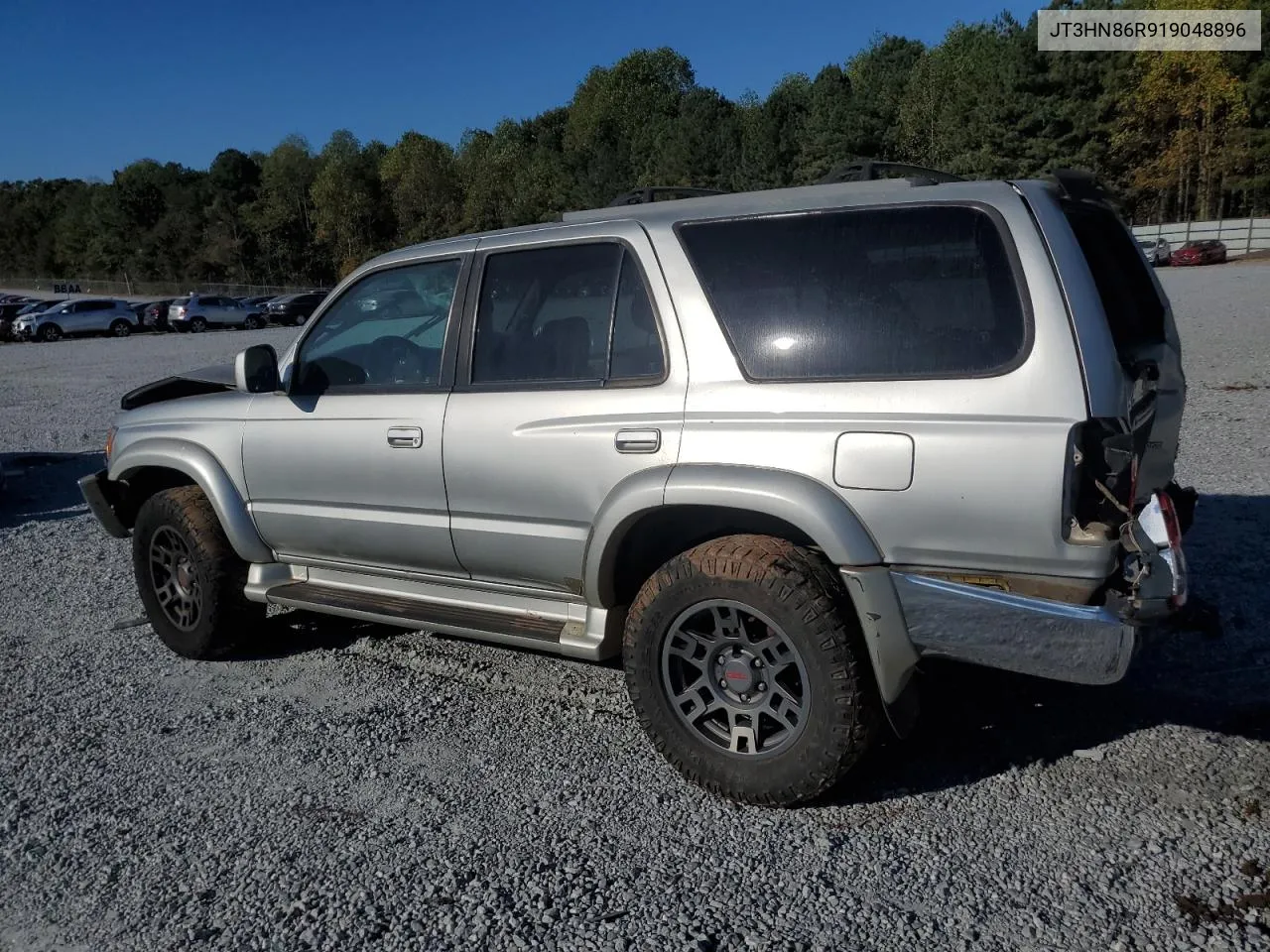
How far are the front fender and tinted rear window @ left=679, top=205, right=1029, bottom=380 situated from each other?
248cm

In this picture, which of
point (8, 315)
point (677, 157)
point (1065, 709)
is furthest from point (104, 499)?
point (677, 157)

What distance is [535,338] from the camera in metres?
4.00

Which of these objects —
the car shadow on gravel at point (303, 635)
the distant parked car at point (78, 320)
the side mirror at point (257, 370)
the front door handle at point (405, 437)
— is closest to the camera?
the front door handle at point (405, 437)

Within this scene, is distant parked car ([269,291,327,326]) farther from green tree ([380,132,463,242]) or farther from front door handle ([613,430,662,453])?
front door handle ([613,430,662,453])

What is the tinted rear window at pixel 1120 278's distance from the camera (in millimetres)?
3656

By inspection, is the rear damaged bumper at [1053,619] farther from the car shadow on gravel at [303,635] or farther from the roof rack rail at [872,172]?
the car shadow on gravel at [303,635]

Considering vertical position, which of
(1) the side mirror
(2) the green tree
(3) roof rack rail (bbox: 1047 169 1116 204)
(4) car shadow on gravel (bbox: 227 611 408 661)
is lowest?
(4) car shadow on gravel (bbox: 227 611 408 661)

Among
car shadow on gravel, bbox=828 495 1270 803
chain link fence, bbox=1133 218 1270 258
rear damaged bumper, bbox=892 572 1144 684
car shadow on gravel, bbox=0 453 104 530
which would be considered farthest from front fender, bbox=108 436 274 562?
chain link fence, bbox=1133 218 1270 258

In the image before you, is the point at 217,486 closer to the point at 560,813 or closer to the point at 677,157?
the point at 560,813

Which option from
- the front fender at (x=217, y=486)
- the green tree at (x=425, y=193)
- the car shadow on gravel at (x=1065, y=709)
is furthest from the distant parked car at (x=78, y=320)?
the green tree at (x=425, y=193)

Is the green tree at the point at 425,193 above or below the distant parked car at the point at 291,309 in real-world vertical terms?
above

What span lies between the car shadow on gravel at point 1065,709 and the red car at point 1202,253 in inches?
1935

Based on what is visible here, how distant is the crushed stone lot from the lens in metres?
2.84

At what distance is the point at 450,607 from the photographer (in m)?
4.19
